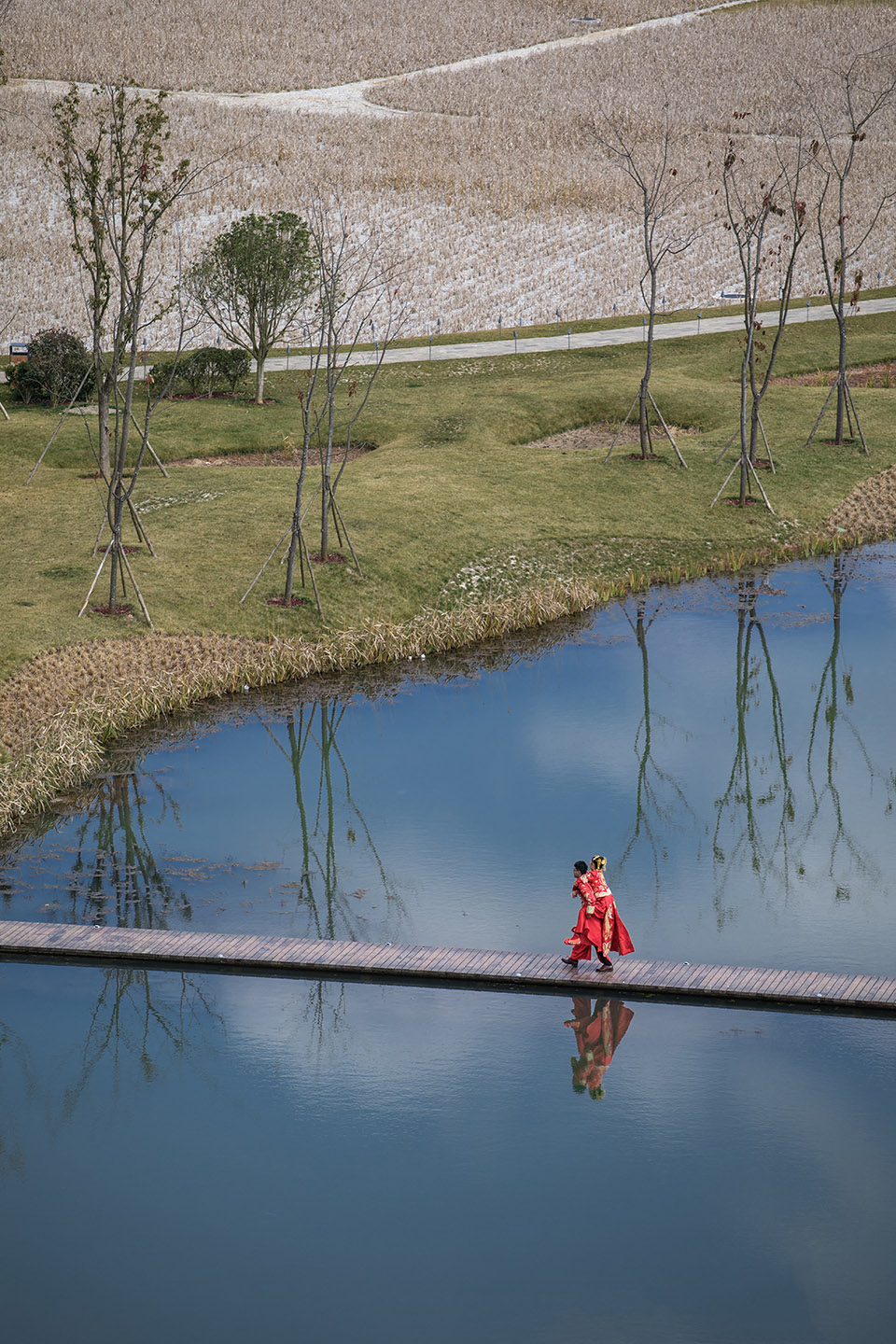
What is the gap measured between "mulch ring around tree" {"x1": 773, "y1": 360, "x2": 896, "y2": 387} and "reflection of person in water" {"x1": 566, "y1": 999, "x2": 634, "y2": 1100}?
1520 inches

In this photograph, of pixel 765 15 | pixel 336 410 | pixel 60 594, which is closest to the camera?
pixel 60 594

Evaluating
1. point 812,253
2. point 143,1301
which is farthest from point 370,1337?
point 812,253

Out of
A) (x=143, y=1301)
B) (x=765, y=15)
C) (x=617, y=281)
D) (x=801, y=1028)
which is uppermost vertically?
(x=765, y=15)

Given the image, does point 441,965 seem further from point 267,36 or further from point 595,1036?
point 267,36

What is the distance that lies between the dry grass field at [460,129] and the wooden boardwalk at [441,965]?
1693 inches

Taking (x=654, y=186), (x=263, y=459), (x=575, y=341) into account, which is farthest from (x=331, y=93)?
(x=263, y=459)

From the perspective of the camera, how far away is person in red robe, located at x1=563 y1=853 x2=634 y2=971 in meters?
17.5

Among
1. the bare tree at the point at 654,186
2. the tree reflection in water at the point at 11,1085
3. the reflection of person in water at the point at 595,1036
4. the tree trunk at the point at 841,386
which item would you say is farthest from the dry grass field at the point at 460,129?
the reflection of person in water at the point at 595,1036

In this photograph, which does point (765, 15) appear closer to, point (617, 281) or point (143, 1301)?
point (617, 281)

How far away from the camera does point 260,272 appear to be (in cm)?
4784

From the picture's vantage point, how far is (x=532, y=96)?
104188mm

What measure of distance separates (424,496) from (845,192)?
57.1 meters

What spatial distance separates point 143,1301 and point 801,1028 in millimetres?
8151

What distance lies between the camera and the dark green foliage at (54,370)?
4709 cm
